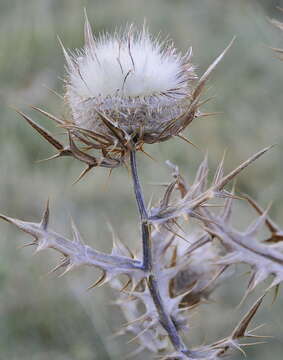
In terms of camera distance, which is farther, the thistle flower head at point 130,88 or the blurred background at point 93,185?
the blurred background at point 93,185

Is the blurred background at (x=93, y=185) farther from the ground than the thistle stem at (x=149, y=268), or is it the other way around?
the thistle stem at (x=149, y=268)

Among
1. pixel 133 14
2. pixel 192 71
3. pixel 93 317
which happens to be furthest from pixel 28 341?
pixel 133 14

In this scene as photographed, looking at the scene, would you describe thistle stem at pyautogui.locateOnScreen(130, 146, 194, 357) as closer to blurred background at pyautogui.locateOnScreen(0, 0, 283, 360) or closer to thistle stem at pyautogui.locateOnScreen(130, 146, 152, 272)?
thistle stem at pyautogui.locateOnScreen(130, 146, 152, 272)

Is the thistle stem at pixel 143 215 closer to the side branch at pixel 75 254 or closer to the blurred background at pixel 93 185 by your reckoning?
the side branch at pixel 75 254

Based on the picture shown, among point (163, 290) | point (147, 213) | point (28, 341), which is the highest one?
point (147, 213)

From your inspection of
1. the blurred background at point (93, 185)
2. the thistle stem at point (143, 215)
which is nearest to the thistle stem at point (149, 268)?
the thistle stem at point (143, 215)

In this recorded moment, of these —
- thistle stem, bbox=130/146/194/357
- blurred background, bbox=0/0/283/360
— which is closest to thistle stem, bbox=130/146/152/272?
thistle stem, bbox=130/146/194/357

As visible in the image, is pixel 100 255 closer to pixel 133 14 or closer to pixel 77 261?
pixel 77 261
